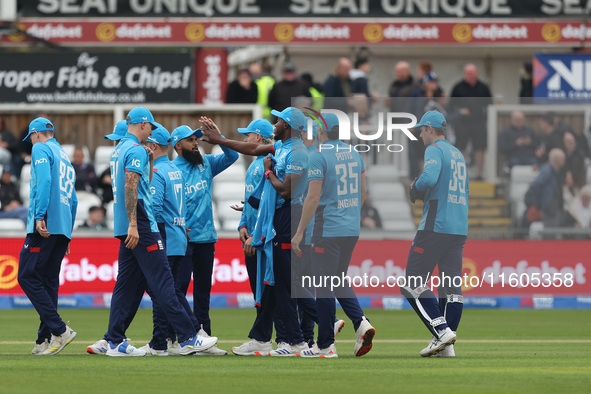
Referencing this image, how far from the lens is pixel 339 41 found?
23.7m

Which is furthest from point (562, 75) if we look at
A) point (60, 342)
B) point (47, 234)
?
point (60, 342)

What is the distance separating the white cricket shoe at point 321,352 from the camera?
11516 mm

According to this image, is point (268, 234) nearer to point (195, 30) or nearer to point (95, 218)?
point (95, 218)

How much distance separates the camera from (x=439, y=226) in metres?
11.7

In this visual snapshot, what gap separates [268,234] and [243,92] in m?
12.0

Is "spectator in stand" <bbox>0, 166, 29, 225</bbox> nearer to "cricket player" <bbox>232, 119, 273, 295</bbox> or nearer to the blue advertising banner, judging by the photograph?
"cricket player" <bbox>232, 119, 273, 295</bbox>

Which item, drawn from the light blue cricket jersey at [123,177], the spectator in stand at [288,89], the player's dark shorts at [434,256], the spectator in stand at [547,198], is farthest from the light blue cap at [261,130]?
the spectator in stand at [288,89]

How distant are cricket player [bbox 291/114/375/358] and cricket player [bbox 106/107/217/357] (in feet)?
3.96

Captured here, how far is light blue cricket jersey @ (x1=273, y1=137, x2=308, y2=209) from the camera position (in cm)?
1162

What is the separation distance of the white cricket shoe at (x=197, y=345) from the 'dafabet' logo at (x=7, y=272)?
30.6ft

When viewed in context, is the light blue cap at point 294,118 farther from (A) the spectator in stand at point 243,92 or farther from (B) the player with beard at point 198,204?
(A) the spectator in stand at point 243,92

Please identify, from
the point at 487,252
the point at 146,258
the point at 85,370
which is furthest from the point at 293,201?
the point at 487,252

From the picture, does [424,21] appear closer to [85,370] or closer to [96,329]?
[96,329]

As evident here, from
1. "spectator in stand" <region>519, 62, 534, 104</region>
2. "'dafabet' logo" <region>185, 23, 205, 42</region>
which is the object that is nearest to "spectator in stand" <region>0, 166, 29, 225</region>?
"'dafabet' logo" <region>185, 23, 205, 42</region>
